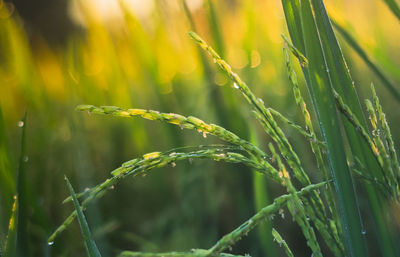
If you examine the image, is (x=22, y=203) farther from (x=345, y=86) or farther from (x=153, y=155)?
(x=345, y=86)

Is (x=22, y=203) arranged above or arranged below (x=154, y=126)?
below

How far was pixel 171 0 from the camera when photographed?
120cm

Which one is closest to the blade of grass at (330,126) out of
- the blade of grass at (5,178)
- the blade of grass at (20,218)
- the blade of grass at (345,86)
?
the blade of grass at (345,86)

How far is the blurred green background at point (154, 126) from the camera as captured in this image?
91 centimetres

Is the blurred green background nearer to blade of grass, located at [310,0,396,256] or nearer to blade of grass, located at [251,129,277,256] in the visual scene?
blade of grass, located at [251,129,277,256]

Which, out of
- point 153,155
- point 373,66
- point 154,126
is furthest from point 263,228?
point 154,126

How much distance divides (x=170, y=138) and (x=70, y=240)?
0.97 feet

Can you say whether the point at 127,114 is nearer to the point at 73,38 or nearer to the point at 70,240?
the point at 70,240

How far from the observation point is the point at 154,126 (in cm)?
133

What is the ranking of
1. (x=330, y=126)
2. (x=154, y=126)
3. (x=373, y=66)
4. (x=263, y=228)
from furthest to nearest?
(x=154, y=126)
(x=263, y=228)
(x=373, y=66)
(x=330, y=126)

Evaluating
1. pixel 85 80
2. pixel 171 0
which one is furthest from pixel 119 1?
pixel 85 80

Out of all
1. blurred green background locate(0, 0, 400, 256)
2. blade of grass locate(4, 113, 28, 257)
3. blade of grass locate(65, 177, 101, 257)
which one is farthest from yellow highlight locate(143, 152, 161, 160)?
blurred green background locate(0, 0, 400, 256)

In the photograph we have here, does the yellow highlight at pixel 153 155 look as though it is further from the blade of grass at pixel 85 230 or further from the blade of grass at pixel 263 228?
the blade of grass at pixel 263 228

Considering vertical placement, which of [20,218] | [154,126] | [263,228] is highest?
[154,126]
